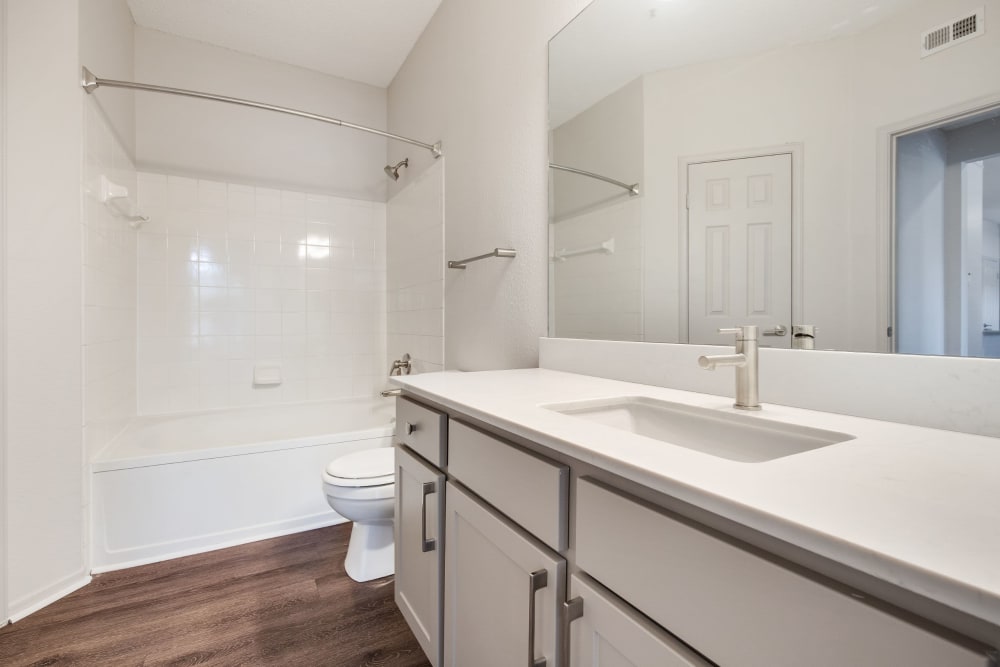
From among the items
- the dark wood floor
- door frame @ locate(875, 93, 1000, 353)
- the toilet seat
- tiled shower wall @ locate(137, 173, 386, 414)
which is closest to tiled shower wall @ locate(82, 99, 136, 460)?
tiled shower wall @ locate(137, 173, 386, 414)

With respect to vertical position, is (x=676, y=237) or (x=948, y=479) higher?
A: (x=676, y=237)

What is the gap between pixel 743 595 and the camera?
441 mm

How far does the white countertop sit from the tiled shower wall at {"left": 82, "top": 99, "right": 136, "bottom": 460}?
1.88 metres

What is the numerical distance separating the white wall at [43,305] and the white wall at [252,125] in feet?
2.26

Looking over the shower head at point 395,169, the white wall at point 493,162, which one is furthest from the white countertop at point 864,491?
the shower head at point 395,169

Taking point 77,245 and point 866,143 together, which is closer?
point 866,143

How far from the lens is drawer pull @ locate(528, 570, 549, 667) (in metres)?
0.70

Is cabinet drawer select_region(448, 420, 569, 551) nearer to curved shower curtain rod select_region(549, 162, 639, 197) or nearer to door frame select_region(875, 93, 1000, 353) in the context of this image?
door frame select_region(875, 93, 1000, 353)

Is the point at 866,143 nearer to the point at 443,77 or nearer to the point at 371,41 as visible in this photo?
the point at 443,77

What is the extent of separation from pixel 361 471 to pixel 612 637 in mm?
1313

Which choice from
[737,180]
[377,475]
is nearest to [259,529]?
[377,475]

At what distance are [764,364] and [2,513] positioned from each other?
92.4 inches

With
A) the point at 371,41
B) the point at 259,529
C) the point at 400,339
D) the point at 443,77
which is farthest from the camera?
the point at 400,339

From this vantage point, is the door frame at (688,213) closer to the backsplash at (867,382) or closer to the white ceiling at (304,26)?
the backsplash at (867,382)
